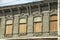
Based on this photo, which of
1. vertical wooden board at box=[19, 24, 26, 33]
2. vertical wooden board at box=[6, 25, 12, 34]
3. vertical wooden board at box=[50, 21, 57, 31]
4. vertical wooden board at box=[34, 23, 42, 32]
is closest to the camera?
vertical wooden board at box=[50, 21, 57, 31]

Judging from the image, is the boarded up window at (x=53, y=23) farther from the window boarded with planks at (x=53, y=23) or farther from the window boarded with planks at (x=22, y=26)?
the window boarded with planks at (x=22, y=26)

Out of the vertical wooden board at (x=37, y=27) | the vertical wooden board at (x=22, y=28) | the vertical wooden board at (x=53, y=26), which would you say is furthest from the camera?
the vertical wooden board at (x=22, y=28)

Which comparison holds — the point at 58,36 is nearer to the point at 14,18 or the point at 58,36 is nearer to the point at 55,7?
the point at 55,7

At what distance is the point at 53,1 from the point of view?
58.9 feet

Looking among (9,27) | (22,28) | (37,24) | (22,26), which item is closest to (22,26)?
(22,26)

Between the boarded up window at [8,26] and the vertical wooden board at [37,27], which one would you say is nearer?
the vertical wooden board at [37,27]

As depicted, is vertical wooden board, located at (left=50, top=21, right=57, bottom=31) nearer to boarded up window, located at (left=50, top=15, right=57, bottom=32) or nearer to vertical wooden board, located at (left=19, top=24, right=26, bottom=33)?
boarded up window, located at (left=50, top=15, right=57, bottom=32)

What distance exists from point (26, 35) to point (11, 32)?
2.18 m

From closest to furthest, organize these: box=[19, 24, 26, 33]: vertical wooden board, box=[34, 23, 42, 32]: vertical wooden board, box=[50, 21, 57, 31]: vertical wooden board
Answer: box=[50, 21, 57, 31]: vertical wooden board → box=[34, 23, 42, 32]: vertical wooden board → box=[19, 24, 26, 33]: vertical wooden board

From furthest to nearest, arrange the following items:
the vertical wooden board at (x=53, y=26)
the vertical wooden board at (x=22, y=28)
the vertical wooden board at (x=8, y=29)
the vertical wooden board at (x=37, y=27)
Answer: the vertical wooden board at (x=8, y=29) < the vertical wooden board at (x=22, y=28) < the vertical wooden board at (x=37, y=27) < the vertical wooden board at (x=53, y=26)

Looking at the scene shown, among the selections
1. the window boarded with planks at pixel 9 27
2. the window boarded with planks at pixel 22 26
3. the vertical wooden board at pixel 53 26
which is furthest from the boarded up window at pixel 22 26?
the vertical wooden board at pixel 53 26

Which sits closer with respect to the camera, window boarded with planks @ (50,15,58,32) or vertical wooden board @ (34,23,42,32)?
window boarded with planks @ (50,15,58,32)

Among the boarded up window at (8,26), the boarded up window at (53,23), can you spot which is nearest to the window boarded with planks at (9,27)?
the boarded up window at (8,26)

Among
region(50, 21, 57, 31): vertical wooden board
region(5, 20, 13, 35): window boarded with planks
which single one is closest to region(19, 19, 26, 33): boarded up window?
region(5, 20, 13, 35): window boarded with planks
